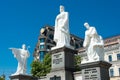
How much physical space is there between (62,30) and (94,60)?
397cm

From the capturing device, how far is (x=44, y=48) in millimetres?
72688

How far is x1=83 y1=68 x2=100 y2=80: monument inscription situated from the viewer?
16266 millimetres

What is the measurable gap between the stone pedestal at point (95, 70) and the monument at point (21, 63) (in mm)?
6732

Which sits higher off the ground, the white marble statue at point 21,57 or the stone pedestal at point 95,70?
the white marble statue at point 21,57

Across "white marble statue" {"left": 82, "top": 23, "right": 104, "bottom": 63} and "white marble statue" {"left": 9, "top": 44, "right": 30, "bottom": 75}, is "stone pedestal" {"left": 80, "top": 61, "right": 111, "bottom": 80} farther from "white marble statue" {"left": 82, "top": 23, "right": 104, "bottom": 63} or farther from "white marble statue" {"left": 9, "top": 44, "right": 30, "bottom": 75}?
"white marble statue" {"left": 9, "top": 44, "right": 30, "bottom": 75}

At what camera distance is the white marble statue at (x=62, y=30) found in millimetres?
19266

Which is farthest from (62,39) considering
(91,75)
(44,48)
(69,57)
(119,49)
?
(44,48)

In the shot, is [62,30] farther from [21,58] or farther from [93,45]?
[21,58]

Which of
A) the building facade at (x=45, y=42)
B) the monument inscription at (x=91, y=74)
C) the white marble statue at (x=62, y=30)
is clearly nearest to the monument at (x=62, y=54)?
the white marble statue at (x=62, y=30)

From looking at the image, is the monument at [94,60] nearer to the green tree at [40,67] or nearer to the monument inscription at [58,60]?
the monument inscription at [58,60]

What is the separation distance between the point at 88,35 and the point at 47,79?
477 cm

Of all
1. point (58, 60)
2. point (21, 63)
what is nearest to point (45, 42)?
point (21, 63)

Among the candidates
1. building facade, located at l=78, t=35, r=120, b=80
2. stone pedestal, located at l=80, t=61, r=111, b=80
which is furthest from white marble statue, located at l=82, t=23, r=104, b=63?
building facade, located at l=78, t=35, r=120, b=80

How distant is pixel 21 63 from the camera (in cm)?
2286
